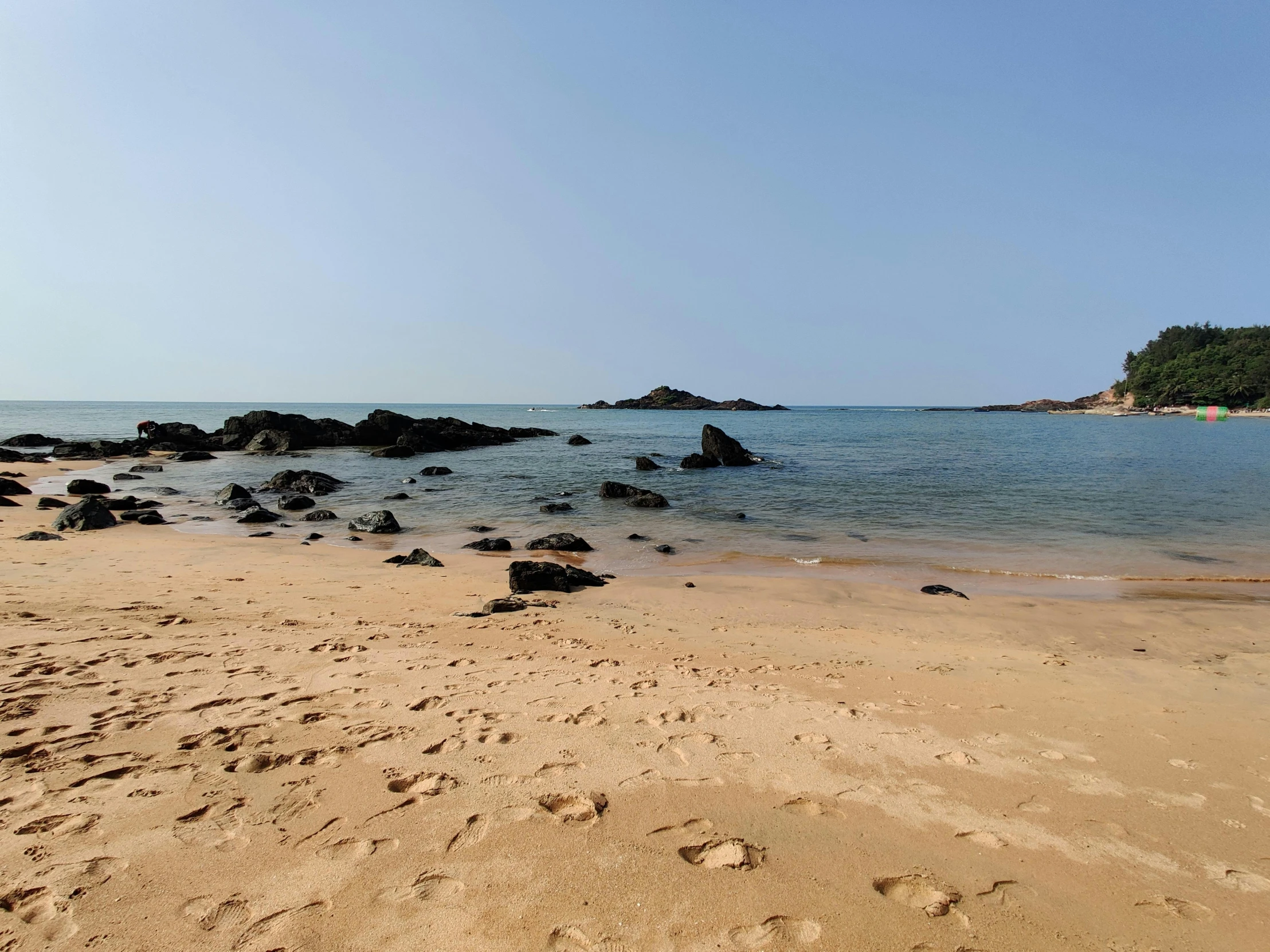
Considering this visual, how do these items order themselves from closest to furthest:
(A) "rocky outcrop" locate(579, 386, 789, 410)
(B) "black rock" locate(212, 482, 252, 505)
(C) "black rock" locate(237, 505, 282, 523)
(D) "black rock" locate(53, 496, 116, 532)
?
(D) "black rock" locate(53, 496, 116, 532)
(C) "black rock" locate(237, 505, 282, 523)
(B) "black rock" locate(212, 482, 252, 505)
(A) "rocky outcrop" locate(579, 386, 789, 410)

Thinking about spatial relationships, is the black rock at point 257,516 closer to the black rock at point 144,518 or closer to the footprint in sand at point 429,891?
the black rock at point 144,518

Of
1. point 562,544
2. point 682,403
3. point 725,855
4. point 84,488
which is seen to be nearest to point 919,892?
point 725,855

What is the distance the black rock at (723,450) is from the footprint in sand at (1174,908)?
30.6m

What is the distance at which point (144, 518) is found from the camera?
585 inches

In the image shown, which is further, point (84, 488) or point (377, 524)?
point (84, 488)

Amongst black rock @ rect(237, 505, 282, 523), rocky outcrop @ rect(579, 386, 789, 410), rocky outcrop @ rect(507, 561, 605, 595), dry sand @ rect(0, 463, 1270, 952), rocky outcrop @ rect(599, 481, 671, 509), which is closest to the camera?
dry sand @ rect(0, 463, 1270, 952)

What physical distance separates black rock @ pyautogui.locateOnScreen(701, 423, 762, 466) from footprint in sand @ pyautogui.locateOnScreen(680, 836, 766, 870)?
Result: 30545 mm

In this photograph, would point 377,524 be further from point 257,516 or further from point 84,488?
point 84,488

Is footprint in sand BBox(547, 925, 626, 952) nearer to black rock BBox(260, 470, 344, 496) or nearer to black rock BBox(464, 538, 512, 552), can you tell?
black rock BBox(464, 538, 512, 552)

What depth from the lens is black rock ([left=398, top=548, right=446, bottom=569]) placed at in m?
11.3

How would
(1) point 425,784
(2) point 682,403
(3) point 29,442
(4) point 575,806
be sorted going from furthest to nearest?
(2) point 682,403 → (3) point 29,442 → (1) point 425,784 → (4) point 575,806

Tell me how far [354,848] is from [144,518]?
16.1 meters

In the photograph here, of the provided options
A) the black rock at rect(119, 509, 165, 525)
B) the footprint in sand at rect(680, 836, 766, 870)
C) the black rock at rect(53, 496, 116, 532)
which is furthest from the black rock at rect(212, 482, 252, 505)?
the footprint in sand at rect(680, 836, 766, 870)

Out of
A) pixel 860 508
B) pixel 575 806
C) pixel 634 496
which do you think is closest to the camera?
pixel 575 806
